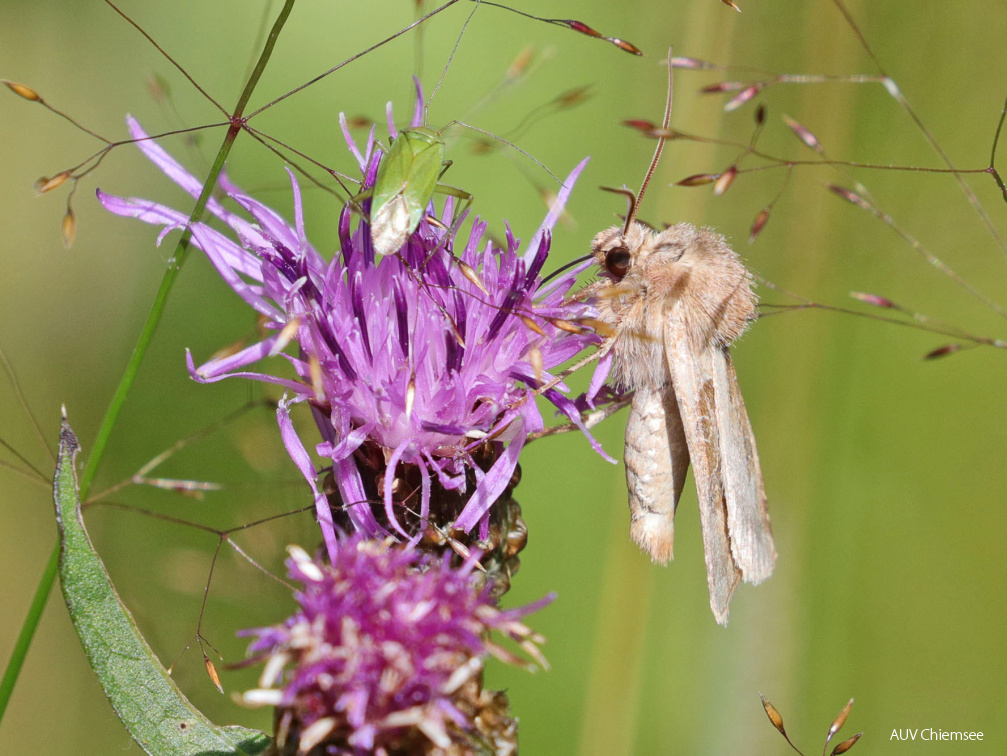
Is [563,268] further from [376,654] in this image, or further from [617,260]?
[376,654]

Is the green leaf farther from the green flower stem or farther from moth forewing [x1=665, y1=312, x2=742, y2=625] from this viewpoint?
moth forewing [x1=665, y1=312, x2=742, y2=625]

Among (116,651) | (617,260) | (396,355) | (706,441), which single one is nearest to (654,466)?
(706,441)

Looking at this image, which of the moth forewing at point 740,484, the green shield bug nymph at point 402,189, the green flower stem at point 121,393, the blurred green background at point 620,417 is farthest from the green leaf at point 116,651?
the moth forewing at point 740,484

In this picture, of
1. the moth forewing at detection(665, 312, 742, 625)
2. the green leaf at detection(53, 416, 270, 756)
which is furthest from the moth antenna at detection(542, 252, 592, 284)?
the green leaf at detection(53, 416, 270, 756)

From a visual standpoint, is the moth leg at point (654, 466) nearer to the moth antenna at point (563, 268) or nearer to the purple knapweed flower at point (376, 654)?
the moth antenna at point (563, 268)

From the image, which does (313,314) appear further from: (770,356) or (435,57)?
(770,356)
